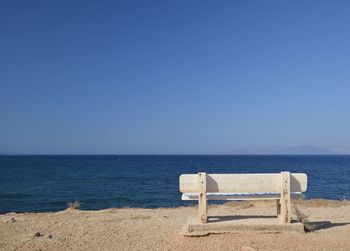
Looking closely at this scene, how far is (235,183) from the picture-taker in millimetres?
7832

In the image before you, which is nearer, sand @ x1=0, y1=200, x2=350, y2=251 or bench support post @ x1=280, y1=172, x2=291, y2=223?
sand @ x1=0, y1=200, x2=350, y2=251

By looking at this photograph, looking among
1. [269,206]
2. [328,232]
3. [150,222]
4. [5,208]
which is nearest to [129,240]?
[150,222]

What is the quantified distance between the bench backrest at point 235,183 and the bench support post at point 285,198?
87 mm

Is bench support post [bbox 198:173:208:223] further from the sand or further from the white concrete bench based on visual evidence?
the sand

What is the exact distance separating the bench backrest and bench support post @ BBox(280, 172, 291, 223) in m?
0.09

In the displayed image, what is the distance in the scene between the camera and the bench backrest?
781 cm

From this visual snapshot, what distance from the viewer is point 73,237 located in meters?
7.98

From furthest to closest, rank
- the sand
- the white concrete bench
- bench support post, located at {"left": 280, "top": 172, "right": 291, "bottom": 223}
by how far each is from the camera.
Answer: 1. the white concrete bench
2. bench support post, located at {"left": 280, "top": 172, "right": 291, "bottom": 223}
3. the sand

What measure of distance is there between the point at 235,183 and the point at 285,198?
982 mm

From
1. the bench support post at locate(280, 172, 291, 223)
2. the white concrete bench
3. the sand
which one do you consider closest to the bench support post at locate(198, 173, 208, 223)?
the white concrete bench

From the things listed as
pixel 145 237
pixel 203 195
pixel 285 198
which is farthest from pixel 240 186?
pixel 145 237

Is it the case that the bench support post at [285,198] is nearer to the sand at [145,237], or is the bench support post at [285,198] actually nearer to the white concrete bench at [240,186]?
the white concrete bench at [240,186]

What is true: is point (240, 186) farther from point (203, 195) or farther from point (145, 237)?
point (145, 237)

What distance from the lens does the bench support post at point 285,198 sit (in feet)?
25.2
